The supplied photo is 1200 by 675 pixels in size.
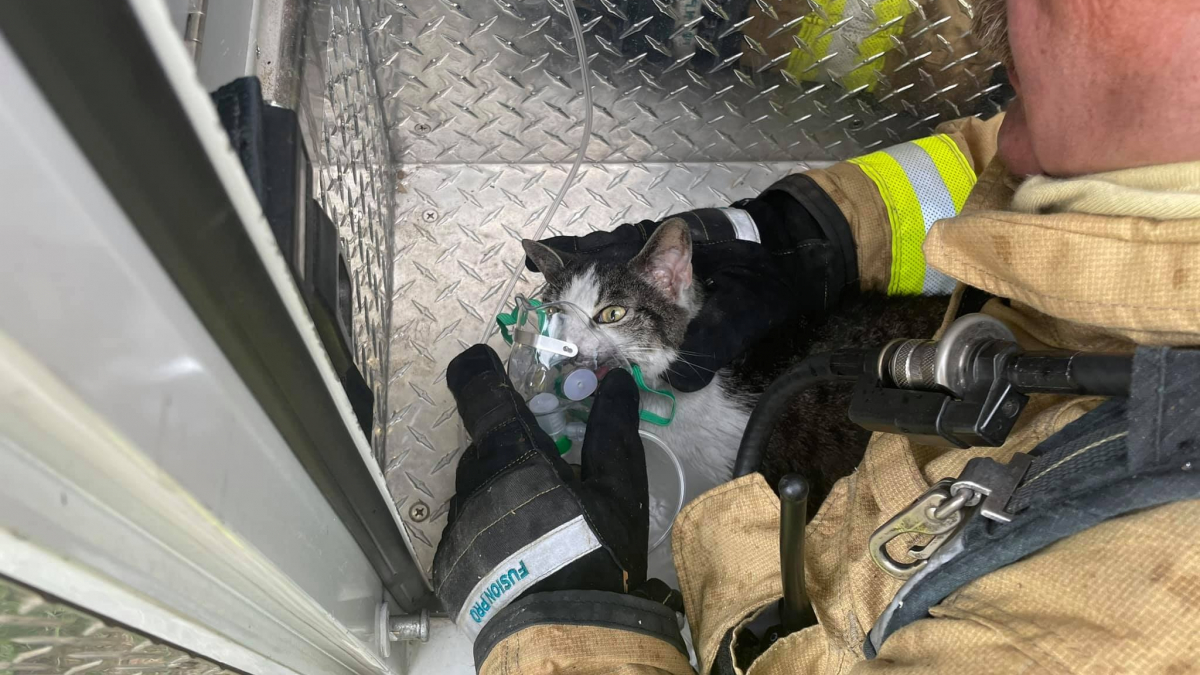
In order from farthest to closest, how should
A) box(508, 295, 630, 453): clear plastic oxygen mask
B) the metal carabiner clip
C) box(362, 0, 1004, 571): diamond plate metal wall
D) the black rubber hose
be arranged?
box(362, 0, 1004, 571): diamond plate metal wall
box(508, 295, 630, 453): clear plastic oxygen mask
the black rubber hose
the metal carabiner clip

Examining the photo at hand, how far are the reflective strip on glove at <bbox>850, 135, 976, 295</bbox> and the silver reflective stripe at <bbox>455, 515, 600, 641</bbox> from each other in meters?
0.94

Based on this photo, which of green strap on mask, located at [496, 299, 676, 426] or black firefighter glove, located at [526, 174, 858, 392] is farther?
green strap on mask, located at [496, 299, 676, 426]

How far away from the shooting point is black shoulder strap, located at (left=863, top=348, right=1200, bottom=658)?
0.49 meters

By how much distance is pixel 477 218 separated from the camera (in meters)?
1.90

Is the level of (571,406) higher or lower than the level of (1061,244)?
lower

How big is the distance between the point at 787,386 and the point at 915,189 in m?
0.75

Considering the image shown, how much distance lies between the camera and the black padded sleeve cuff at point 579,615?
92cm

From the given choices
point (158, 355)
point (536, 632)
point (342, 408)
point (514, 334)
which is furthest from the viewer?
point (514, 334)

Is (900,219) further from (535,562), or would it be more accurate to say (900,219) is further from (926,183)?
(535,562)

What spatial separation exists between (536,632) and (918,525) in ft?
1.67

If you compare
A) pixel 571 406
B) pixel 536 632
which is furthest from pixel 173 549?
pixel 571 406

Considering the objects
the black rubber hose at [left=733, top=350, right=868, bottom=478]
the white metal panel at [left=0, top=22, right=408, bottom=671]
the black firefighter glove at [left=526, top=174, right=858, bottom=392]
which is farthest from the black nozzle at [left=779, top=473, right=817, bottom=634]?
the black firefighter glove at [left=526, top=174, right=858, bottom=392]

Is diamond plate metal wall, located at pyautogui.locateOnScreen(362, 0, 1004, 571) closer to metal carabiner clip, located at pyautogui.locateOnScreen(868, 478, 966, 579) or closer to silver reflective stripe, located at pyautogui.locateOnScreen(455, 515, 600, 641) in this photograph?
silver reflective stripe, located at pyautogui.locateOnScreen(455, 515, 600, 641)

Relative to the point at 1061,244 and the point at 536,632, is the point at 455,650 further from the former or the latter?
the point at 1061,244
